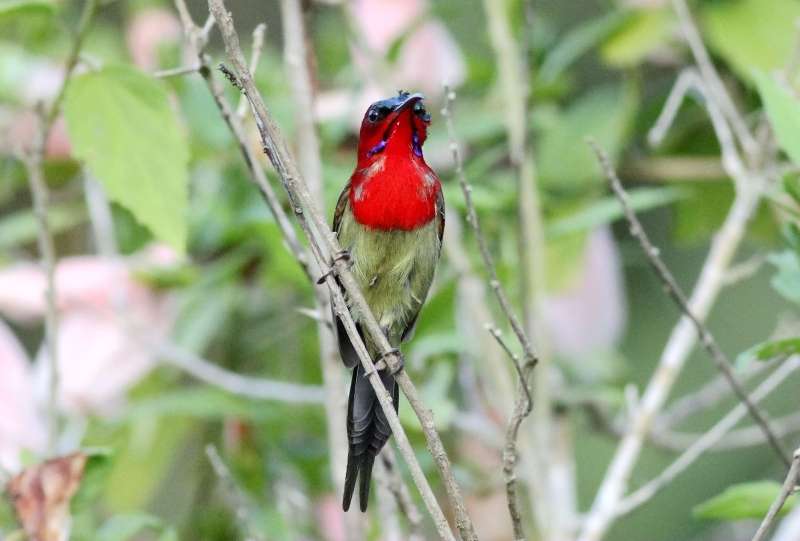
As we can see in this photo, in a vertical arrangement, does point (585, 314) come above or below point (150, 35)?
below

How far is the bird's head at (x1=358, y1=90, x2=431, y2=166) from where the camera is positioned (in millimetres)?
1004

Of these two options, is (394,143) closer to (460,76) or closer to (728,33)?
(728,33)

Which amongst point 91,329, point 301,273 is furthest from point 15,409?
point 301,273

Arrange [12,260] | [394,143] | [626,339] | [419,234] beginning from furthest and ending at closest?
[626,339] → [12,260] → [419,234] → [394,143]

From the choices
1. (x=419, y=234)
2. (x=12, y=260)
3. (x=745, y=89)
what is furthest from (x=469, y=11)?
(x=419, y=234)

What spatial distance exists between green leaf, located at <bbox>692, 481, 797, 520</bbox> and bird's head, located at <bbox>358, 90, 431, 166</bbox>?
1.33 ft

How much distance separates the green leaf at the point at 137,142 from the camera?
114cm

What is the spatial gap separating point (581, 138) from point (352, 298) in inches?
40.2

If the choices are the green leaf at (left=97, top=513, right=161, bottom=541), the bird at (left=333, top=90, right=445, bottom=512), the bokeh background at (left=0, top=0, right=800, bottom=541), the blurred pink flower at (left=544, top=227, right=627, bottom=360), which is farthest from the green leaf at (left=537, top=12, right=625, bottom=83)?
the green leaf at (left=97, top=513, right=161, bottom=541)

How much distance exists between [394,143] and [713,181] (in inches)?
36.1

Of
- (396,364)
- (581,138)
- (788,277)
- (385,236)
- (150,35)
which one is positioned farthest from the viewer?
(150,35)

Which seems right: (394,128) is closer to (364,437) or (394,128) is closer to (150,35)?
(364,437)

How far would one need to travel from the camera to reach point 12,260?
2016 mm

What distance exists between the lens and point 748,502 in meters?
1.09
